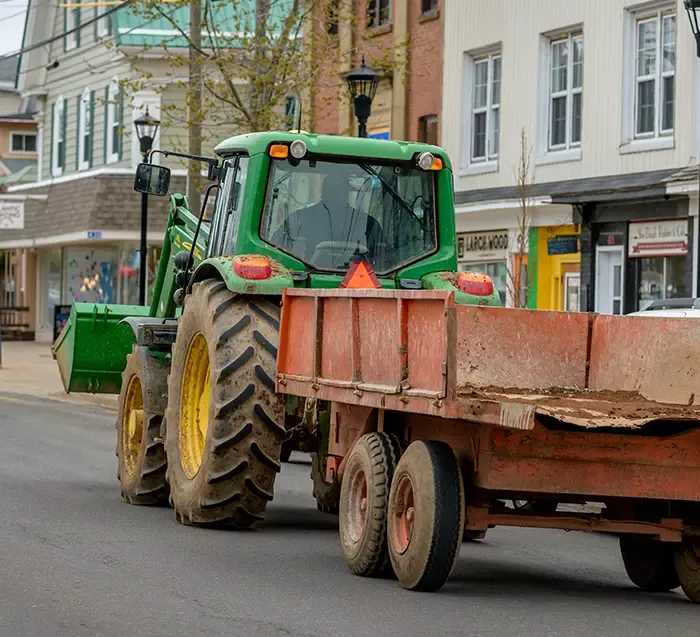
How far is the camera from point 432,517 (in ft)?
30.9

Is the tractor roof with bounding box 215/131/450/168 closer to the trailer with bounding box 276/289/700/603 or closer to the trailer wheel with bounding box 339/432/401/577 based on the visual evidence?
the trailer with bounding box 276/289/700/603

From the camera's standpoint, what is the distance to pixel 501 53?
30.7m

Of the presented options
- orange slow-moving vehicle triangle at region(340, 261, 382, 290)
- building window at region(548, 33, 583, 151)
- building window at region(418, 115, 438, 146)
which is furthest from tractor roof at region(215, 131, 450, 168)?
building window at region(418, 115, 438, 146)

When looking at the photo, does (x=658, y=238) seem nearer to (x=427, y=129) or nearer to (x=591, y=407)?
(x=427, y=129)

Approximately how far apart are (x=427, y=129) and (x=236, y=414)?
22.5 m

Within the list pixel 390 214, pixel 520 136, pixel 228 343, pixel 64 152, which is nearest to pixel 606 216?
pixel 520 136

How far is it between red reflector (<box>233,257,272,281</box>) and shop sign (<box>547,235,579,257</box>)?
667 inches

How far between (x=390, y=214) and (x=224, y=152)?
135 centimetres

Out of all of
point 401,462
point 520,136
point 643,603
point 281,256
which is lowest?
point 643,603

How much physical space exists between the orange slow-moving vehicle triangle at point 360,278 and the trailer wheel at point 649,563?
2867 millimetres

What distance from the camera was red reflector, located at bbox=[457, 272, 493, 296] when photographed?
42.1 ft

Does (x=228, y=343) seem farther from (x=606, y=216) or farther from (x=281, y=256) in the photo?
(x=606, y=216)

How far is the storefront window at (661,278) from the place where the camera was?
85.6 ft

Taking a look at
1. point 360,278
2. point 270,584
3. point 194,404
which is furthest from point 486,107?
point 270,584
